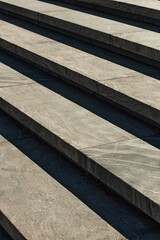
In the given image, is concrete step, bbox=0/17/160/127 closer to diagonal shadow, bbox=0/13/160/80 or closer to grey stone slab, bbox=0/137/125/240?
diagonal shadow, bbox=0/13/160/80

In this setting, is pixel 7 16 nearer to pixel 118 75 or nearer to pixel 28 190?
pixel 118 75

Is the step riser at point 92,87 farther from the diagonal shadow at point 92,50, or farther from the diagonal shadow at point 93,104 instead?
the diagonal shadow at point 92,50

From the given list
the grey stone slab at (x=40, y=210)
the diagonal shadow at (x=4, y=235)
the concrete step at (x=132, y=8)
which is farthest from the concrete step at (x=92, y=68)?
the diagonal shadow at (x=4, y=235)

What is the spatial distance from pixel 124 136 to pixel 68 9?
3857 millimetres

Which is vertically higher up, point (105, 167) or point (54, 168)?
point (105, 167)

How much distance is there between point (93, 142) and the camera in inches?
159

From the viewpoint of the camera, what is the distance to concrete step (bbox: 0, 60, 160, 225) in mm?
3479

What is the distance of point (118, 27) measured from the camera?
6.36 metres

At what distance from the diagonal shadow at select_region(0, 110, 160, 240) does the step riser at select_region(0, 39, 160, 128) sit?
0.72 m

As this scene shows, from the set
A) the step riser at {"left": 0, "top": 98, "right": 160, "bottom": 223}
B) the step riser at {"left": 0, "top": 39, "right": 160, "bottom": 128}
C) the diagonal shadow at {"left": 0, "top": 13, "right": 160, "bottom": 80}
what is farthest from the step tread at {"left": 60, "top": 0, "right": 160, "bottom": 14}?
the step riser at {"left": 0, "top": 98, "right": 160, "bottom": 223}

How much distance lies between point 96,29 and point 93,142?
7.98 feet

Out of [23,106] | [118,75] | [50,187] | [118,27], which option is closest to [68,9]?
[118,27]

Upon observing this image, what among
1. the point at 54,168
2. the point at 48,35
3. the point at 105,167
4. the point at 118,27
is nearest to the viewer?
the point at 105,167

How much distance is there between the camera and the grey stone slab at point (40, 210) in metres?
3.29
